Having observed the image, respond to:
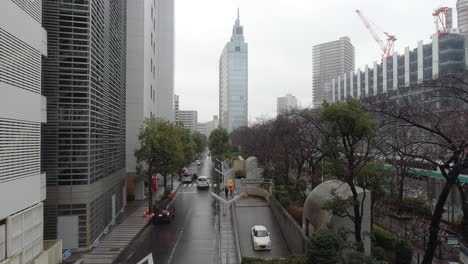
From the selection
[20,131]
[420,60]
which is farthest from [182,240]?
[420,60]

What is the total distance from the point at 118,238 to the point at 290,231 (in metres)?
10.0

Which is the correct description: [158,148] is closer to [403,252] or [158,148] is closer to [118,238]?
[118,238]

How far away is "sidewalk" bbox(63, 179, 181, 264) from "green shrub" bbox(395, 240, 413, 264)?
12845 mm

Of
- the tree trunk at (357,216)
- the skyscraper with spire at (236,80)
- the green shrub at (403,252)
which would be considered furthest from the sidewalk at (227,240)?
the skyscraper with spire at (236,80)

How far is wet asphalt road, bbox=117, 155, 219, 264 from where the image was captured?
1875 centimetres

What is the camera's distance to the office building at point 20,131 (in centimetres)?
1243

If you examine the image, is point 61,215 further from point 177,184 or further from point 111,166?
point 177,184

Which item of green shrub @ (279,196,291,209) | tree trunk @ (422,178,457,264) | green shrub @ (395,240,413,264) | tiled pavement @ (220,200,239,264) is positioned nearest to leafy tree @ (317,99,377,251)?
tree trunk @ (422,178,457,264)

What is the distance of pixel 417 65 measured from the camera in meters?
71.4

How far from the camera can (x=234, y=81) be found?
483 feet

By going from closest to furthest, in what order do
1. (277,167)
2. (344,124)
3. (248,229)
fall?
(344,124) → (248,229) → (277,167)

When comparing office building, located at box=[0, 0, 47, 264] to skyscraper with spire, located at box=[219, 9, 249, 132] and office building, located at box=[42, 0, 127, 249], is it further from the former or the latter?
skyscraper with spire, located at box=[219, 9, 249, 132]

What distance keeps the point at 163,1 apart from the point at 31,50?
2331 inches

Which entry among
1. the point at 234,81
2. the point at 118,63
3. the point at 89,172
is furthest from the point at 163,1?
the point at 234,81
